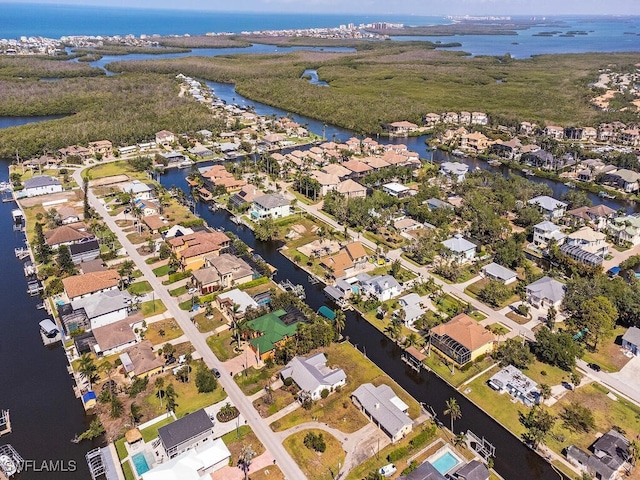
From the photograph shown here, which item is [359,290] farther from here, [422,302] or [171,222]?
[171,222]

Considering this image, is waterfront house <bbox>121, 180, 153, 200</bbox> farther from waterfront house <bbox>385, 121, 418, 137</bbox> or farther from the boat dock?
waterfront house <bbox>385, 121, 418, 137</bbox>

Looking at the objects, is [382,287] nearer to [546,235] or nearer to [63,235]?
[546,235]

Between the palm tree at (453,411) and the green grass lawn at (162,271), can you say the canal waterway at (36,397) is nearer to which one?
the green grass lawn at (162,271)

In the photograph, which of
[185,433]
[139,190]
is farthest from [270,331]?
[139,190]

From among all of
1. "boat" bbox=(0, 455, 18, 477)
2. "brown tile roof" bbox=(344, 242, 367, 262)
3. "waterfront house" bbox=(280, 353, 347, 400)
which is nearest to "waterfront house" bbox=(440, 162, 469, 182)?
"brown tile roof" bbox=(344, 242, 367, 262)

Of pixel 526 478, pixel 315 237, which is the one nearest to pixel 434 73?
pixel 315 237
